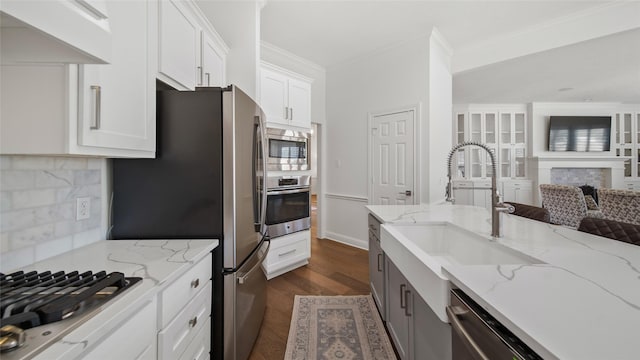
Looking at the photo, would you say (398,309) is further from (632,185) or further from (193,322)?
(632,185)

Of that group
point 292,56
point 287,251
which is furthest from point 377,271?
point 292,56

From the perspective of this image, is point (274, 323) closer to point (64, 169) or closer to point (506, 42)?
point (64, 169)

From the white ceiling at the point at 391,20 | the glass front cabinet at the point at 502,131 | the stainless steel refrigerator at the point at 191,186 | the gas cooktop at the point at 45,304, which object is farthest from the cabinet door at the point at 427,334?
the glass front cabinet at the point at 502,131

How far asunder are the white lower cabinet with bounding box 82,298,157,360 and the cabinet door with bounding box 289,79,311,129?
7.99ft

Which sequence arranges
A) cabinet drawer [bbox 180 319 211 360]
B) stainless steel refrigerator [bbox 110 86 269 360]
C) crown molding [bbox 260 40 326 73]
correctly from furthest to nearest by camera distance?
crown molding [bbox 260 40 326 73], stainless steel refrigerator [bbox 110 86 269 360], cabinet drawer [bbox 180 319 211 360]

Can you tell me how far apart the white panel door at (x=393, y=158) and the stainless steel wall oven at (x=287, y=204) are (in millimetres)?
1161

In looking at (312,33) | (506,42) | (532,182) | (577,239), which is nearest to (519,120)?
(532,182)

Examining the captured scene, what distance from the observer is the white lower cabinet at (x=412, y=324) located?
3.00 ft

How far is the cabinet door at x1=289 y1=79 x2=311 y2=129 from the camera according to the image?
9.61 ft

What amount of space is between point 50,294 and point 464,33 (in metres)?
4.09

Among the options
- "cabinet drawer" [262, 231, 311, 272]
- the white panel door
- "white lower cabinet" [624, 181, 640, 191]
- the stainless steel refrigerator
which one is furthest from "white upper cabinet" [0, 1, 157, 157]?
"white lower cabinet" [624, 181, 640, 191]

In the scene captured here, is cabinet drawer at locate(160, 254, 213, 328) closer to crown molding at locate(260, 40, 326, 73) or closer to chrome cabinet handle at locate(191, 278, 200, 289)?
chrome cabinet handle at locate(191, 278, 200, 289)

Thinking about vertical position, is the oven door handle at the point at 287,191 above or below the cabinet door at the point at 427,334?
above

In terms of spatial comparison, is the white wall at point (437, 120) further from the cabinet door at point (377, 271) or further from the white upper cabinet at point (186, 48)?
the white upper cabinet at point (186, 48)
